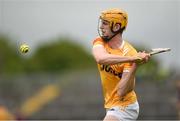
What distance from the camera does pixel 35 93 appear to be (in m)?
40.9

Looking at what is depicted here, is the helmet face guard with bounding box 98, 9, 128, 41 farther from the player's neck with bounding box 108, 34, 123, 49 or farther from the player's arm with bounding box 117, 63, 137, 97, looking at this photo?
the player's arm with bounding box 117, 63, 137, 97

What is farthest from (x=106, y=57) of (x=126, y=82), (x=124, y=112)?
(x=124, y=112)

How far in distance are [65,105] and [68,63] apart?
75.3m

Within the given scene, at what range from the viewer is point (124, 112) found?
40.0 ft

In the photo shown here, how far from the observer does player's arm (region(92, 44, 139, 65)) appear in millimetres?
11554

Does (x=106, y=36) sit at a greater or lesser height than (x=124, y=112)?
greater

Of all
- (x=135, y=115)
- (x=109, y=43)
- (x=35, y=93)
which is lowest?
(x=35, y=93)

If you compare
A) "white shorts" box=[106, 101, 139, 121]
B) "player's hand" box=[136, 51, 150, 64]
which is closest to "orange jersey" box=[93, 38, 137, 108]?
"white shorts" box=[106, 101, 139, 121]

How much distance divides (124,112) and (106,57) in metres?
0.92

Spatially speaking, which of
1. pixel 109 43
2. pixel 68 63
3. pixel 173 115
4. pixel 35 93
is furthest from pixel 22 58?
pixel 109 43

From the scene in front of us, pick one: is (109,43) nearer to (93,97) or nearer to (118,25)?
(118,25)

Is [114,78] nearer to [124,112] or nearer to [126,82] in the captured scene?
[126,82]

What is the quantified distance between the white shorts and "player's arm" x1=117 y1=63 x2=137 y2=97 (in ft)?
0.68

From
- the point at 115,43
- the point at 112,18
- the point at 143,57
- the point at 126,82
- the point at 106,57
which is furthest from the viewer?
the point at 115,43
